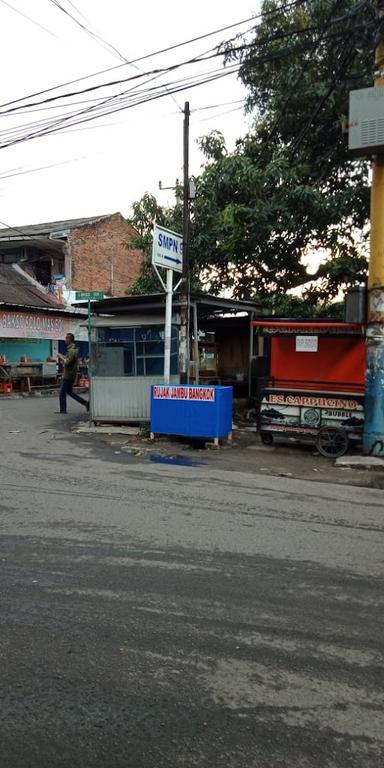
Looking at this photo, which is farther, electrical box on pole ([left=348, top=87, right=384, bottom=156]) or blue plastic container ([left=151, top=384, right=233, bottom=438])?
blue plastic container ([left=151, top=384, right=233, bottom=438])

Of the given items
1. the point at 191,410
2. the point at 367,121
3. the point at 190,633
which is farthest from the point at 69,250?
the point at 190,633

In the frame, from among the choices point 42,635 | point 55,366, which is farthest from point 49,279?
point 42,635

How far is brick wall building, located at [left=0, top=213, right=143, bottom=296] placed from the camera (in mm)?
28422

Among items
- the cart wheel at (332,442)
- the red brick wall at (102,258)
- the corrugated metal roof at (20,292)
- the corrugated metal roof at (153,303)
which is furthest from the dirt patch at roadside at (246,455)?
the red brick wall at (102,258)

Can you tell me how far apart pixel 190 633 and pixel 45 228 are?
29.6m

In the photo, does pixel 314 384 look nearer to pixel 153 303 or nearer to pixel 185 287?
pixel 185 287

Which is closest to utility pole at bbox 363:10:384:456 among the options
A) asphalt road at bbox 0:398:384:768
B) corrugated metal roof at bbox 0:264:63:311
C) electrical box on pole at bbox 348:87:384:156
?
electrical box on pole at bbox 348:87:384:156

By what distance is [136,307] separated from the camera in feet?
42.6

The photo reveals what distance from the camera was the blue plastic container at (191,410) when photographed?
34.6 feet

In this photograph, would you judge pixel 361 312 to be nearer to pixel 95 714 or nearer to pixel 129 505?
pixel 129 505

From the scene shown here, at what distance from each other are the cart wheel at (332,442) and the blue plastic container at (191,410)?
1.86 meters

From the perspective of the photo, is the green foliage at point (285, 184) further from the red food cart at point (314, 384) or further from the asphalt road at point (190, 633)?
the asphalt road at point (190, 633)

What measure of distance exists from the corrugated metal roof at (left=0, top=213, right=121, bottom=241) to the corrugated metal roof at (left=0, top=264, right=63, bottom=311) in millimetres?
1863

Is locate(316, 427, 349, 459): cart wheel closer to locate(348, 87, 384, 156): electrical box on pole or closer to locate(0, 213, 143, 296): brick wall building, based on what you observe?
locate(348, 87, 384, 156): electrical box on pole
